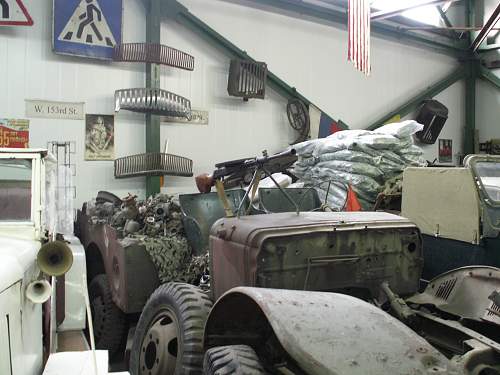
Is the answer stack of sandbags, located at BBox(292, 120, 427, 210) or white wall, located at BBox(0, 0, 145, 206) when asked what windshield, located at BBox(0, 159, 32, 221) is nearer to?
white wall, located at BBox(0, 0, 145, 206)

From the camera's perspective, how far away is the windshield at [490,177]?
135 inches

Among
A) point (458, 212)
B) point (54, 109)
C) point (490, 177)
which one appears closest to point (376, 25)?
point (490, 177)

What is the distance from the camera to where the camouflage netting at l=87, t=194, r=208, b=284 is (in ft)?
11.7

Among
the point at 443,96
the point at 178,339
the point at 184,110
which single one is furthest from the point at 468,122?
the point at 178,339

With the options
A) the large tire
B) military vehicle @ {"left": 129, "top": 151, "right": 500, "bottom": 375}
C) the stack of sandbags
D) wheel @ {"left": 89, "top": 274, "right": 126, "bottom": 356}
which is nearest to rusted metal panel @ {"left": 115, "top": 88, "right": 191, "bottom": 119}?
the stack of sandbags

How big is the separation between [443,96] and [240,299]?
7927mm

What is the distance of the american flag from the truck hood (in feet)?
14.8

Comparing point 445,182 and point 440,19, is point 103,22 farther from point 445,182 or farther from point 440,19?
point 440,19

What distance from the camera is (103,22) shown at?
203 inches

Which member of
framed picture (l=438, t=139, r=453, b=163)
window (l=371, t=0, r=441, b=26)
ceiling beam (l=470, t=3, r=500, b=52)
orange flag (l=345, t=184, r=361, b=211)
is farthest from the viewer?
framed picture (l=438, t=139, r=453, b=163)

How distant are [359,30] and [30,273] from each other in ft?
15.6

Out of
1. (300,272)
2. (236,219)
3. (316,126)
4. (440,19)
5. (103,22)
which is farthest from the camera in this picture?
(440,19)

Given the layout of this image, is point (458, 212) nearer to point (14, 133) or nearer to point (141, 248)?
point (141, 248)

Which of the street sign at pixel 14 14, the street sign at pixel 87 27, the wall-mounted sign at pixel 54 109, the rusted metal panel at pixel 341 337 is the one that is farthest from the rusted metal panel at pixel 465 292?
the street sign at pixel 14 14
